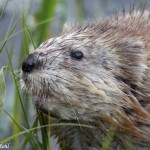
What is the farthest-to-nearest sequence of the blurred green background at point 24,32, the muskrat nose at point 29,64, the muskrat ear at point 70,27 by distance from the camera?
the muskrat ear at point 70,27 → the blurred green background at point 24,32 → the muskrat nose at point 29,64

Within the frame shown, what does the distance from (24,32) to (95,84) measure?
495 mm

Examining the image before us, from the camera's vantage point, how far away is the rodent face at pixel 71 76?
173 inches

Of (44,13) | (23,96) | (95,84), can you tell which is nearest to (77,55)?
(95,84)

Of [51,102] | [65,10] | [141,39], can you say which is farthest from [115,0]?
[51,102]

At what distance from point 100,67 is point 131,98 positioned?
0.82 feet

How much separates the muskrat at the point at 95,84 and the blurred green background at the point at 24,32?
0.14 m

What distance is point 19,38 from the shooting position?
674 centimetres

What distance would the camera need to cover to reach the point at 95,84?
14.9 ft

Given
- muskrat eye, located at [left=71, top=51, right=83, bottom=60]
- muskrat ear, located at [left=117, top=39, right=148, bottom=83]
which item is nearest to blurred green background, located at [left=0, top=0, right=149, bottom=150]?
muskrat eye, located at [left=71, top=51, right=83, bottom=60]

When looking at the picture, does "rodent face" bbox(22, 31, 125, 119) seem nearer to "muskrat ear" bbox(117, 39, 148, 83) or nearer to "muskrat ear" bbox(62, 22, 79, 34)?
"muskrat ear" bbox(117, 39, 148, 83)

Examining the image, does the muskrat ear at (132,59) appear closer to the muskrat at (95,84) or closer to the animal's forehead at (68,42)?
the muskrat at (95,84)

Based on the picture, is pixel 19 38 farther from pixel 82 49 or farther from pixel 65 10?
pixel 82 49

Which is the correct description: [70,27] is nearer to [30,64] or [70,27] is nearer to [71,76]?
[71,76]

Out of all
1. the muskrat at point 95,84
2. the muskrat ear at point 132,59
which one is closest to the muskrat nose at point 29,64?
the muskrat at point 95,84
